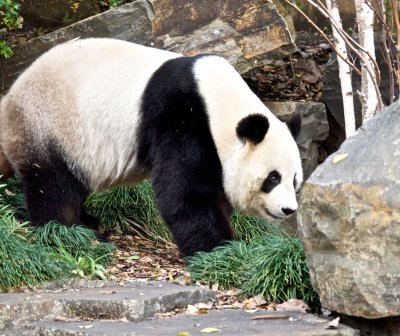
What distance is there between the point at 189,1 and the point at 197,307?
4521mm

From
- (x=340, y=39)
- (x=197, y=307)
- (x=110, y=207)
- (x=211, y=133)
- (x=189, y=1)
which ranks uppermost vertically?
(x=189, y=1)

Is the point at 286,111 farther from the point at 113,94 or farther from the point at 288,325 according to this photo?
the point at 288,325

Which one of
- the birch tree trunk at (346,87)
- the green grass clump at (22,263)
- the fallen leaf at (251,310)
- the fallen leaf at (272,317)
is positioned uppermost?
the birch tree trunk at (346,87)

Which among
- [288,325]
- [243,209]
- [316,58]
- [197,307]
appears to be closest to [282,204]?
[243,209]

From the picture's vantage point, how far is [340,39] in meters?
7.36

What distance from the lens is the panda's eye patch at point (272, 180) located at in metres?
6.85

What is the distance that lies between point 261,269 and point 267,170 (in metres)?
1.20

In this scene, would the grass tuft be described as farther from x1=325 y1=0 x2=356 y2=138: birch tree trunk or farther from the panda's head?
x1=325 y1=0 x2=356 y2=138: birch tree trunk

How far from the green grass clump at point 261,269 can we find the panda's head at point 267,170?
1.36 feet

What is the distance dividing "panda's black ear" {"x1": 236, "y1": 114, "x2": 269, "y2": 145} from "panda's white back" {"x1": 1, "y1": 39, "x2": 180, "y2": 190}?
1060 millimetres

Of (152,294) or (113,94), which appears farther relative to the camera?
(113,94)

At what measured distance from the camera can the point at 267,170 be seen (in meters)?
6.84

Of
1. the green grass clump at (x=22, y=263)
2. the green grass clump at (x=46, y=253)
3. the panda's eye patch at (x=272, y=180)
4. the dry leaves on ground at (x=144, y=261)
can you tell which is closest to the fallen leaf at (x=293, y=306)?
the dry leaves on ground at (x=144, y=261)

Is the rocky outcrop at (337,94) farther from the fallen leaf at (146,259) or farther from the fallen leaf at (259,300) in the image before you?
the fallen leaf at (259,300)
